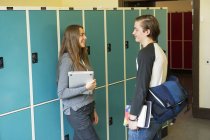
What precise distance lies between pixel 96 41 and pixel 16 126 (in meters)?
1.26

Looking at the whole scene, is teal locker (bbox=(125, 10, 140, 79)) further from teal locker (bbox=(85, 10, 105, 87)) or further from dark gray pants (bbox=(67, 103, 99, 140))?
dark gray pants (bbox=(67, 103, 99, 140))

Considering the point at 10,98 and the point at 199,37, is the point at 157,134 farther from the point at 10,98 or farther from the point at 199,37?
the point at 199,37

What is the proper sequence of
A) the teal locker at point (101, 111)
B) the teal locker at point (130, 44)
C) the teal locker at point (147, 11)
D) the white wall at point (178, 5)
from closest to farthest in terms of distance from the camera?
the teal locker at point (101, 111) < the teal locker at point (130, 44) < the teal locker at point (147, 11) < the white wall at point (178, 5)

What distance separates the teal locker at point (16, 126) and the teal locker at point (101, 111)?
0.97 meters

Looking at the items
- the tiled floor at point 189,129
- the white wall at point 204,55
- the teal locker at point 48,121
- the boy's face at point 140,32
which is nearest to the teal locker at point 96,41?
the teal locker at point 48,121

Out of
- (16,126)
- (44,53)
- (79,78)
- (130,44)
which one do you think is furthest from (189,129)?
(16,126)

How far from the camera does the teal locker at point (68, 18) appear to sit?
322 cm

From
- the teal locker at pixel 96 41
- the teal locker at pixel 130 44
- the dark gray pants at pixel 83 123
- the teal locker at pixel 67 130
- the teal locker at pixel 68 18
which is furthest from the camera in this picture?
the teal locker at pixel 130 44

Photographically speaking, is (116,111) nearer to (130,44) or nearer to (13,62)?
(130,44)

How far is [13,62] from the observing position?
109 inches

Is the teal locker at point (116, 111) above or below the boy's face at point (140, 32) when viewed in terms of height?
below

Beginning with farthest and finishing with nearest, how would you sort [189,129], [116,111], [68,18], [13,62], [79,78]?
[189,129] < [116,111] < [68,18] < [79,78] < [13,62]

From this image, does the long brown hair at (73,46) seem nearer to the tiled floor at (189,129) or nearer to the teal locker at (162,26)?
the teal locker at (162,26)

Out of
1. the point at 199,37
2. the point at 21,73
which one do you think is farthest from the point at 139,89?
the point at 199,37
